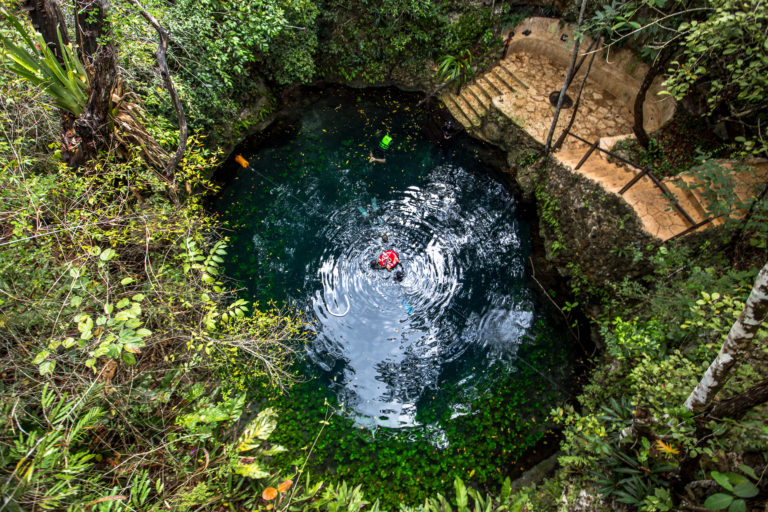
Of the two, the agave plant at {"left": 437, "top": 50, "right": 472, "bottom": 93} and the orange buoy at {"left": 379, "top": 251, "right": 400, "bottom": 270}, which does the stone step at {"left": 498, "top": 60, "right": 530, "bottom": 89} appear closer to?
the agave plant at {"left": 437, "top": 50, "right": 472, "bottom": 93}

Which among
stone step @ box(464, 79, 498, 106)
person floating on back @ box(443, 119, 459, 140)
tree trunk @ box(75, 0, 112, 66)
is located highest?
stone step @ box(464, 79, 498, 106)

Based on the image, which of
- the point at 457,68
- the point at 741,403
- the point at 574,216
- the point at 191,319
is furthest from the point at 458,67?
the point at 741,403

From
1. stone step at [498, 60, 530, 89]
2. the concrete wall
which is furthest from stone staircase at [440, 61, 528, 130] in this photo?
the concrete wall

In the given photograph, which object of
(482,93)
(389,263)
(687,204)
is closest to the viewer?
(687,204)

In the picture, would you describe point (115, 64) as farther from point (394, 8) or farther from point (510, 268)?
point (510, 268)

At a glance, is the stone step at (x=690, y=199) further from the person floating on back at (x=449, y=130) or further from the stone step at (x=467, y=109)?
the person floating on back at (x=449, y=130)

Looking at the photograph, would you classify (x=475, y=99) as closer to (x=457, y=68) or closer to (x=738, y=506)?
(x=457, y=68)

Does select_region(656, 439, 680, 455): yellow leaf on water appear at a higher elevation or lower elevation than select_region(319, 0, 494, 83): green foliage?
lower
